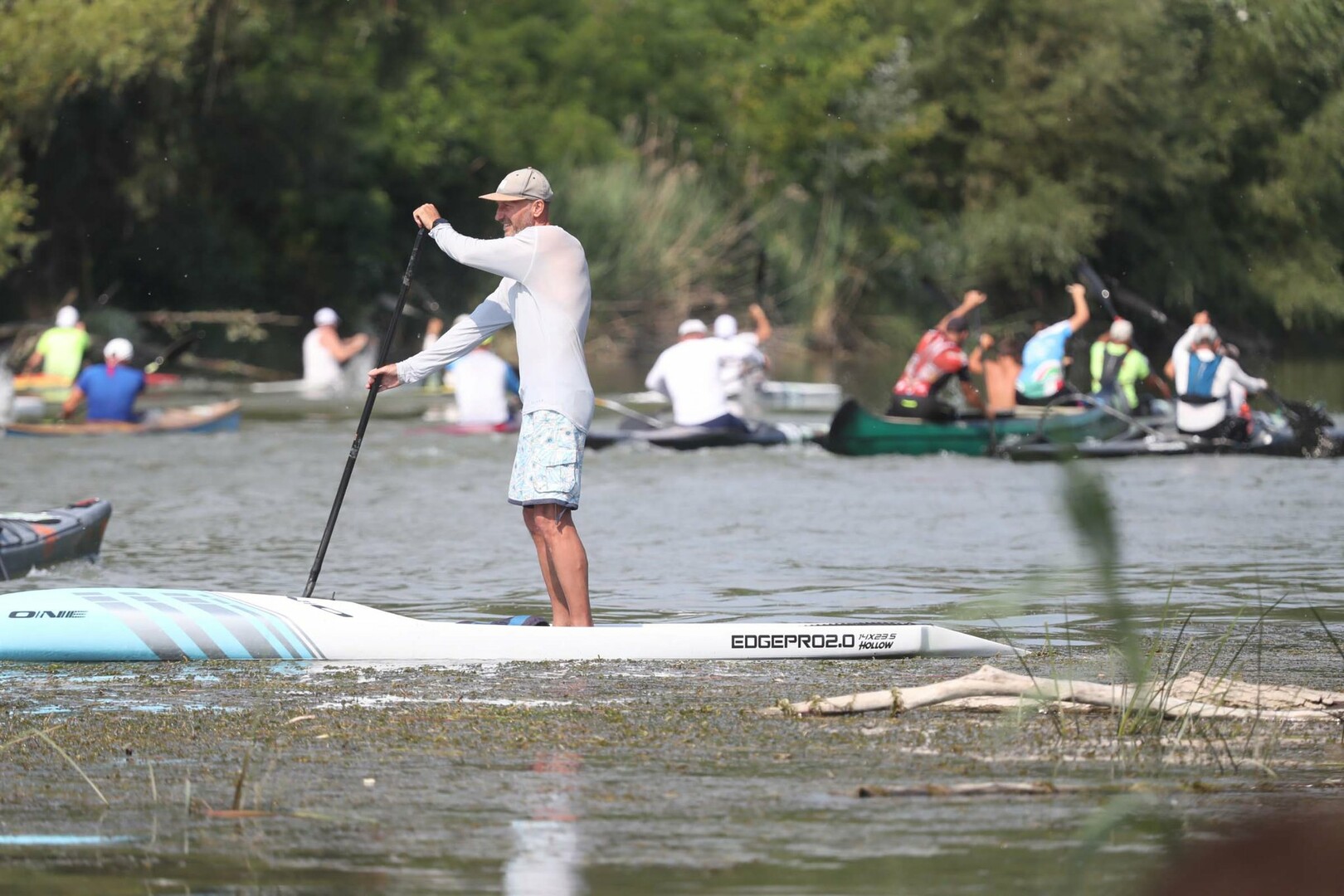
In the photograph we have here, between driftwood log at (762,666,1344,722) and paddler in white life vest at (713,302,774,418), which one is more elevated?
paddler in white life vest at (713,302,774,418)

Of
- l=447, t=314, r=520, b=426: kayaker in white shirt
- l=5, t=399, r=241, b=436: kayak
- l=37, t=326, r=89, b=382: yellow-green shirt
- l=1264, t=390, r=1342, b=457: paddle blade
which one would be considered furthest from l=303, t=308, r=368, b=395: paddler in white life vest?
l=1264, t=390, r=1342, b=457: paddle blade

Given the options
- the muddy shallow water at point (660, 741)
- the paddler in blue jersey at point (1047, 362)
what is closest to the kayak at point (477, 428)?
the paddler in blue jersey at point (1047, 362)

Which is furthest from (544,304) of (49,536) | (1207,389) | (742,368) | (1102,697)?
(742,368)

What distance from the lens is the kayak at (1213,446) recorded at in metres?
18.9

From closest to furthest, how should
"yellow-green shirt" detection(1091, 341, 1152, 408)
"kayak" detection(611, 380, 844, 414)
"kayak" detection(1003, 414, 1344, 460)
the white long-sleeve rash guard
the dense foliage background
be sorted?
the white long-sleeve rash guard < "kayak" detection(1003, 414, 1344, 460) < "yellow-green shirt" detection(1091, 341, 1152, 408) < "kayak" detection(611, 380, 844, 414) < the dense foliage background

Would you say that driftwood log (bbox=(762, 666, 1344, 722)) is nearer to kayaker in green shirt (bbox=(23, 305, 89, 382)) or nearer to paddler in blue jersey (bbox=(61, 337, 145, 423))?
Answer: paddler in blue jersey (bbox=(61, 337, 145, 423))

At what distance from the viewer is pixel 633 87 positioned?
52.9 meters

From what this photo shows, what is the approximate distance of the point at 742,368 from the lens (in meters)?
21.6

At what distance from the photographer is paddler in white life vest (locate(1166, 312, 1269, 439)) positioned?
1927 centimetres

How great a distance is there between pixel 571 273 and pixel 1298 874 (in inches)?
156

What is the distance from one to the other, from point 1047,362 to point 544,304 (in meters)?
13.3

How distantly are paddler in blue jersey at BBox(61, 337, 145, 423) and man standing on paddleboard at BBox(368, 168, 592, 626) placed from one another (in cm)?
1306

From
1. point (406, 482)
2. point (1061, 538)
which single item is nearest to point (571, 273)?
point (1061, 538)

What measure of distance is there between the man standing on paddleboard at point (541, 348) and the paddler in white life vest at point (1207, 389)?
479 inches
